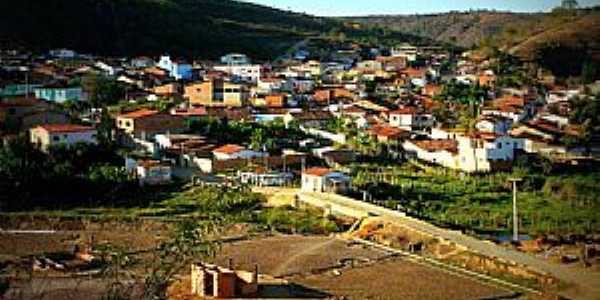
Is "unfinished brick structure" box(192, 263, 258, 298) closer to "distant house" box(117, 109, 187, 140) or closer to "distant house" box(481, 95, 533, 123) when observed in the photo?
"distant house" box(117, 109, 187, 140)

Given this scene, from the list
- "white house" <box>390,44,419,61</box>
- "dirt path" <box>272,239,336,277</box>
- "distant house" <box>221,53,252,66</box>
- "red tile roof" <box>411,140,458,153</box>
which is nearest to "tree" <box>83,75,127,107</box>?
"red tile roof" <box>411,140,458,153</box>

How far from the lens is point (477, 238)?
17.0 metres

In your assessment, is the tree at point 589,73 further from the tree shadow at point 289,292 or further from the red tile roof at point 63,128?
the tree shadow at point 289,292

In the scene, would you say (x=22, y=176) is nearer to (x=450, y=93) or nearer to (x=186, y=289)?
(x=186, y=289)

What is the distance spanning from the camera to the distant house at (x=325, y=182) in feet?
68.2

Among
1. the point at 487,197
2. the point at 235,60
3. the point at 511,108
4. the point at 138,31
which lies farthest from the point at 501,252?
the point at 138,31

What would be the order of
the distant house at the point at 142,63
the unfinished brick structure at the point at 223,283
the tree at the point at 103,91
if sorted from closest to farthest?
1. the unfinished brick structure at the point at 223,283
2. the tree at the point at 103,91
3. the distant house at the point at 142,63

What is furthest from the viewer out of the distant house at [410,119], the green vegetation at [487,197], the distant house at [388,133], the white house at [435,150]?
the distant house at [410,119]

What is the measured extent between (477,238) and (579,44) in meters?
32.1

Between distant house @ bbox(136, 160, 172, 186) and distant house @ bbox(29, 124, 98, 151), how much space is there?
7.37 ft

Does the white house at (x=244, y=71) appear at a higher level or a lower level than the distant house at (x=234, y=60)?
lower

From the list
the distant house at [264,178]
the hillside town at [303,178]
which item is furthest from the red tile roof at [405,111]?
the distant house at [264,178]

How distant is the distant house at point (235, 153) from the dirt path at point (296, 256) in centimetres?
588

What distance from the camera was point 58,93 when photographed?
3105cm
